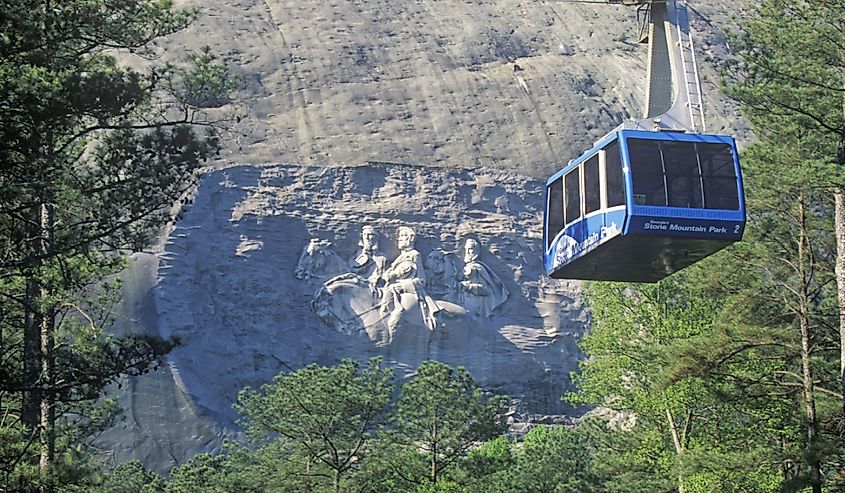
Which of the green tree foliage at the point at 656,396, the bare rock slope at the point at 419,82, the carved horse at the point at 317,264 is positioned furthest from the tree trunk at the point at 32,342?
the bare rock slope at the point at 419,82

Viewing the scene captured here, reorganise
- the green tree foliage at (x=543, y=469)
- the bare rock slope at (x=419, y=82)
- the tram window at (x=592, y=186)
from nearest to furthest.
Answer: the tram window at (x=592, y=186) → the green tree foliage at (x=543, y=469) → the bare rock slope at (x=419, y=82)

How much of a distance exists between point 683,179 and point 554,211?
3.00 metres

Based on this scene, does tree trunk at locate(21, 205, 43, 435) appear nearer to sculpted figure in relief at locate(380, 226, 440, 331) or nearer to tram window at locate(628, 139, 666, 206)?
tram window at locate(628, 139, 666, 206)

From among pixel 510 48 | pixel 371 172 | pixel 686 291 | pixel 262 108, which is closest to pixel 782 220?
pixel 686 291

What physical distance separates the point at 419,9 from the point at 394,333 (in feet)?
66.3

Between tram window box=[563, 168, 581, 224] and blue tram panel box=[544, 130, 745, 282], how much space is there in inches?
15.0

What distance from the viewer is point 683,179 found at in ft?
56.5

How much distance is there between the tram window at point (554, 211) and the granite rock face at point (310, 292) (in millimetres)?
28611

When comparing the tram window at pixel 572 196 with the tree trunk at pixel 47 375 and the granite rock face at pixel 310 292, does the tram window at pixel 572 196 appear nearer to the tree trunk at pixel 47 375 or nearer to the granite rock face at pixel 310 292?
the tree trunk at pixel 47 375

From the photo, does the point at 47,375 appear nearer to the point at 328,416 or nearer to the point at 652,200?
the point at 652,200

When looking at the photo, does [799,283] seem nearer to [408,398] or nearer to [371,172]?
[408,398]

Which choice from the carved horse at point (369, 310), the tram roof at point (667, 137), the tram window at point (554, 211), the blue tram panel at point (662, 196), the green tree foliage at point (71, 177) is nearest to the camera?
the green tree foliage at point (71, 177)

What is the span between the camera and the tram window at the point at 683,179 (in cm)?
1717

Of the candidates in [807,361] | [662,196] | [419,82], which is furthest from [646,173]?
[419,82]
